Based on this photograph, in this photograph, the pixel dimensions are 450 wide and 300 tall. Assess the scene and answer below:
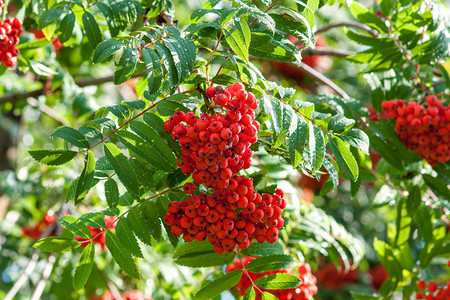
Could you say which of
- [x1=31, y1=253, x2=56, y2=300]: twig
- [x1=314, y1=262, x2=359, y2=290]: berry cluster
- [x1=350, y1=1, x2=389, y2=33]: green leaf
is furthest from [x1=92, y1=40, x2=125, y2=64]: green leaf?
[x1=314, y1=262, x2=359, y2=290]: berry cluster

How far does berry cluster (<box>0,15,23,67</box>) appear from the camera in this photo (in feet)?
7.64

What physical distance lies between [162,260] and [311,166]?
2026 millimetres

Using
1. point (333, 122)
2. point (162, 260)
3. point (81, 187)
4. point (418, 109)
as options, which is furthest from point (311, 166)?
point (162, 260)

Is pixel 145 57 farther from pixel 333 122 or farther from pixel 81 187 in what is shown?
pixel 333 122

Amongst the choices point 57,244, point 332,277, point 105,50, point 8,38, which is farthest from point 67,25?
point 332,277

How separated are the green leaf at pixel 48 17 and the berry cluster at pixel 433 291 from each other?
7.79 feet

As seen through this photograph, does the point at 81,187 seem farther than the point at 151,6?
No

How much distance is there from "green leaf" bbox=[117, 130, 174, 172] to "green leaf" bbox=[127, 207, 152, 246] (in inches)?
11.2

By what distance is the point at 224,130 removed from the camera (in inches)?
63.7

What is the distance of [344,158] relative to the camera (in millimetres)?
1936

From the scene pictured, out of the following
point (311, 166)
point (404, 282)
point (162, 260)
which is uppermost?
point (311, 166)

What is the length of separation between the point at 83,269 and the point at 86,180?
0.38 metres

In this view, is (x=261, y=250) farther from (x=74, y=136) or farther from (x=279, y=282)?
(x=74, y=136)

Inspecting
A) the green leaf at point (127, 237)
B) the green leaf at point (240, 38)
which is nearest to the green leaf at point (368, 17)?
the green leaf at point (240, 38)
